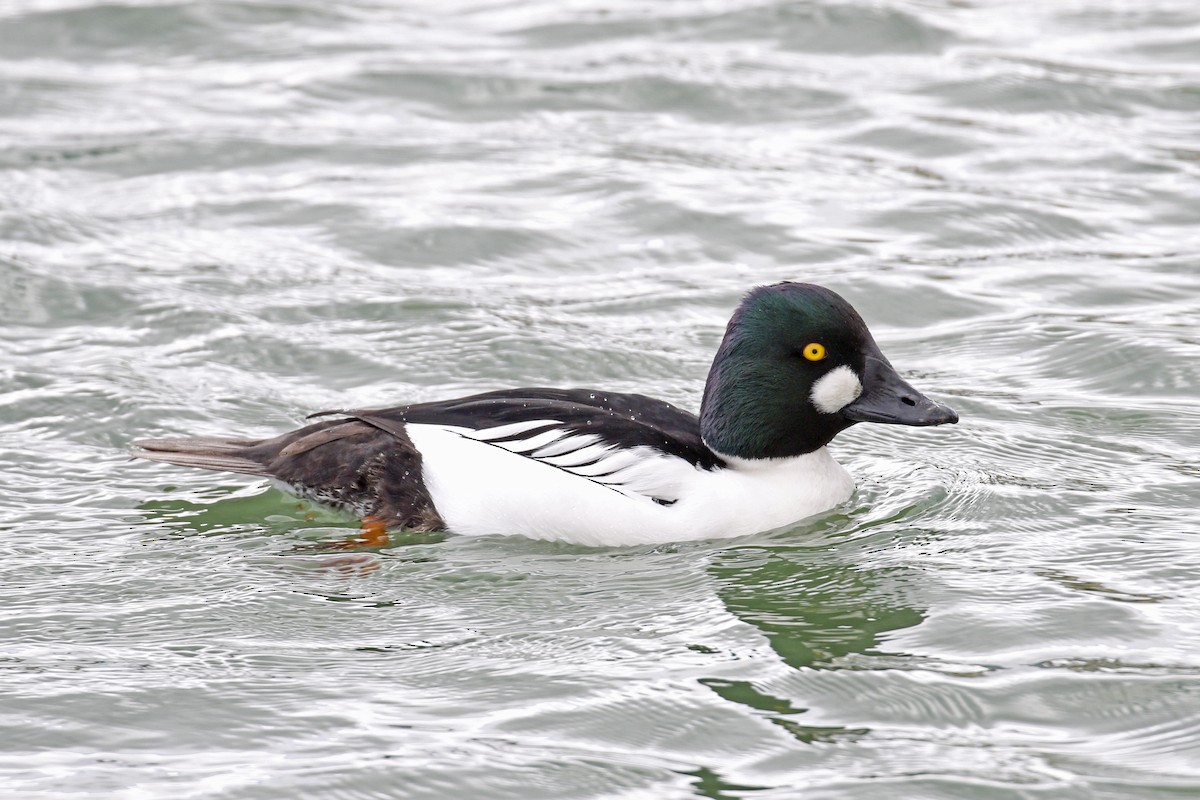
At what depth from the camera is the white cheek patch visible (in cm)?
705

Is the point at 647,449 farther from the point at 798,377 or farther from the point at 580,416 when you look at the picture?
the point at 798,377

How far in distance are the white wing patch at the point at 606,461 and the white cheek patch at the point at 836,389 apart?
594 millimetres

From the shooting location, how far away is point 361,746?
5.40m

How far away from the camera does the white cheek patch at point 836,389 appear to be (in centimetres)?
705

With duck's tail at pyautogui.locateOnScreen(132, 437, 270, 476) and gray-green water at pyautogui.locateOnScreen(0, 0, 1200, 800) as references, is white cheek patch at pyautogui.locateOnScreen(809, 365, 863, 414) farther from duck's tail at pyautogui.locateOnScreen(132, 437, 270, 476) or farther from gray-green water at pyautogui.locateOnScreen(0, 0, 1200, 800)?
duck's tail at pyautogui.locateOnScreen(132, 437, 270, 476)

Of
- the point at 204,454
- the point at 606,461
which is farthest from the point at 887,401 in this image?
the point at 204,454

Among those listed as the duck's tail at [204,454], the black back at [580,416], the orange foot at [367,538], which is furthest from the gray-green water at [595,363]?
the black back at [580,416]

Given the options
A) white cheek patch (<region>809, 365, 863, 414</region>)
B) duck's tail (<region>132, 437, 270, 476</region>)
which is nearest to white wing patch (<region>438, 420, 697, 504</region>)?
white cheek patch (<region>809, 365, 863, 414</region>)

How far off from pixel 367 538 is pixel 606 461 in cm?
104

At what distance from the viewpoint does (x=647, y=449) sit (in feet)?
22.9

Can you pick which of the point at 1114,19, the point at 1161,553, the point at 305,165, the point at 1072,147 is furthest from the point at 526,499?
the point at 1114,19

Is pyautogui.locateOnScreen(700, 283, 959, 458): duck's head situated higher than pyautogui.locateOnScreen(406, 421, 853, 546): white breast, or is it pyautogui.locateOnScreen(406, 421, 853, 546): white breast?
pyautogui.locateOnScreen(700, 283, 959, 458): duck's head

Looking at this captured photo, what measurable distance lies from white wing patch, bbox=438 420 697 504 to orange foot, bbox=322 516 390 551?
0.68m

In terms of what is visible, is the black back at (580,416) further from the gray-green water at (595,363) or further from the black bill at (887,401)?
the black bill at (887,401)
